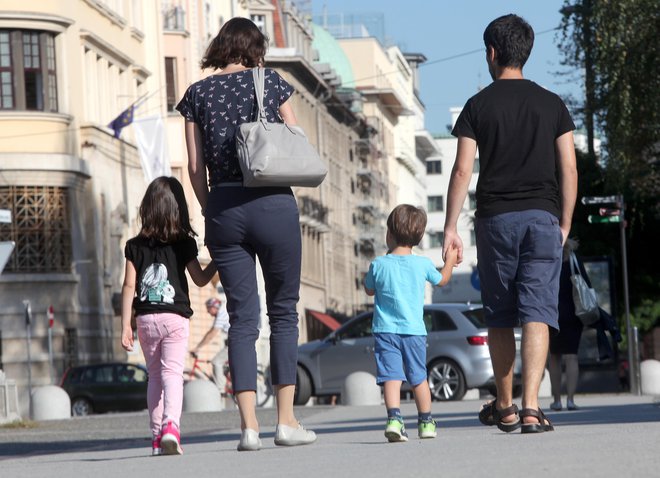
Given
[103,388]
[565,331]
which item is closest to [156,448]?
[565,331]

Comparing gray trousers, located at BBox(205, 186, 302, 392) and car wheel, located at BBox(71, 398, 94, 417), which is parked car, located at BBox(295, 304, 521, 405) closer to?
car wheel, located at BBox(71, 398, 94, 417)

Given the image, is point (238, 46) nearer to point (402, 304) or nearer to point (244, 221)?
point (244, 221)

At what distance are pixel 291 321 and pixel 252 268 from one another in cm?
36

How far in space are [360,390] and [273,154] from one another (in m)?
19.2

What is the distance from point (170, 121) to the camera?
205 ft

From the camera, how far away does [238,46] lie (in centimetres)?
1076

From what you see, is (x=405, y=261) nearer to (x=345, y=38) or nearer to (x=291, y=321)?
(x=291, y=321)

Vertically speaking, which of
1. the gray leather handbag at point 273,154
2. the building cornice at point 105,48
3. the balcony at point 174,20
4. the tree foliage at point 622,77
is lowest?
the gray leather handbag at point 273,154

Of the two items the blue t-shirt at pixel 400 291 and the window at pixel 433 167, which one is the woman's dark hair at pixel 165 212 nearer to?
the blue t-shirt at pixel 400 291

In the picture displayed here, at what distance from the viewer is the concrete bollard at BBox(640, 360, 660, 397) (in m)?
32.4

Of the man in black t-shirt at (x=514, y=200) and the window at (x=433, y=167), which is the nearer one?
the man in black t-shirt at (x=514, y=200)

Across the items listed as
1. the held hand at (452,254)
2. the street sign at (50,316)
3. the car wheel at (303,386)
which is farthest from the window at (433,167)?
the held hand at (452,254)

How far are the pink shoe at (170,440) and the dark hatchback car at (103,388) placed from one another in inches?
1256

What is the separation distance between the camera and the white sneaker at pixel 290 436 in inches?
424
